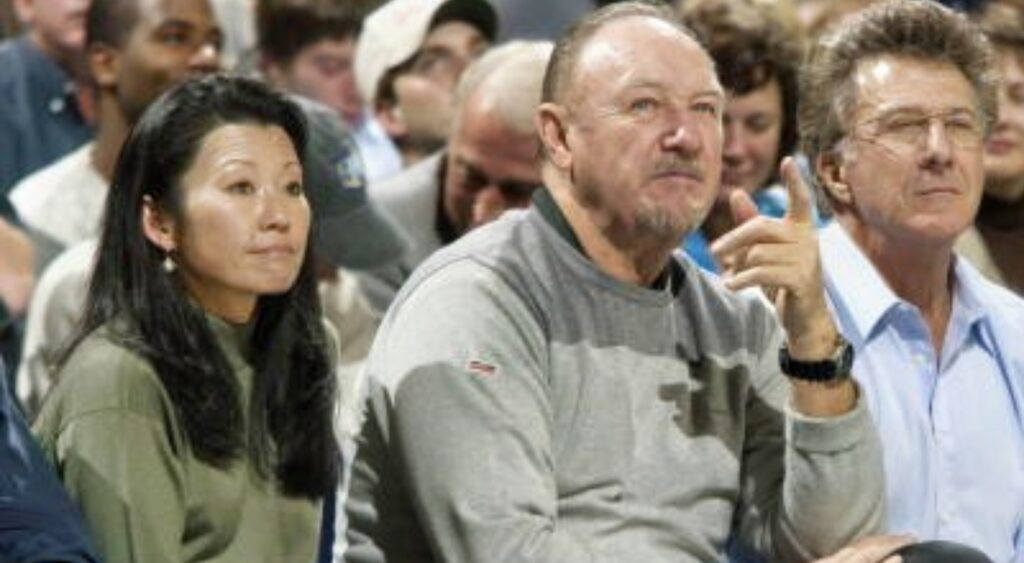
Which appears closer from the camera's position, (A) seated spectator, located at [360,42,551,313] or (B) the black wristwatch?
(B) the black wristwatch

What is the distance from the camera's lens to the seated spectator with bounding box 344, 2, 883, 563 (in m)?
3.04

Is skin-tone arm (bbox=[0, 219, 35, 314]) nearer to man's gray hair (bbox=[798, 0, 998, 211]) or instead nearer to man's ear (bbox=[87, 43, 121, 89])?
man's gray hair (bbox=[798, 0, 998, 211])

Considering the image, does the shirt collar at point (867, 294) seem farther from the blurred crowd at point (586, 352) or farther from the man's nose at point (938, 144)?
the man's nose at point (938, 144)

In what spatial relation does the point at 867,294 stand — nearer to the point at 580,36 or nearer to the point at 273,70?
the point at 580,36

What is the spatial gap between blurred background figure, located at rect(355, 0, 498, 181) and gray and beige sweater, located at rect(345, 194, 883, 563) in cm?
222

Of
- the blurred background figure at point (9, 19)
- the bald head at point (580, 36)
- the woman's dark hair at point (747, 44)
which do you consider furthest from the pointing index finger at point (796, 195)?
the blurred background figure at point (9, 19)

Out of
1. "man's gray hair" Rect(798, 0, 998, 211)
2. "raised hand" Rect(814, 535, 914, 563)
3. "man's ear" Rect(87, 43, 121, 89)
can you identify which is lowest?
"man's ear" Rect(87, 43, 121, 89)

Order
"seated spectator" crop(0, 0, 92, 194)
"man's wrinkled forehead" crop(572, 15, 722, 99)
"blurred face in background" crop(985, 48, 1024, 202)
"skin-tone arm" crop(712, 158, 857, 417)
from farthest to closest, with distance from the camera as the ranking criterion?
"seated spectator" crop(0, 0, 92, 194), "blurred face in background" crop(985, 48, 1024, 202), "man's wrinkled forehead" crop(572, 15, 722, 99), "skin-tone arm" crop(712, 158, 857, 417)

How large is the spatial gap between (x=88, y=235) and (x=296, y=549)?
1386mm

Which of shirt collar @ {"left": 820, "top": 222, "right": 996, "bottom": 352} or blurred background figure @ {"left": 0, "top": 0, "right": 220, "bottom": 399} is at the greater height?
shirt collar @ {"left": 820, "top": 222, "right": 996, "bottom": 352}

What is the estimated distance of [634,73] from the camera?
3186 mm

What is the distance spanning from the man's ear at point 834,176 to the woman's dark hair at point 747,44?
3.14 feet

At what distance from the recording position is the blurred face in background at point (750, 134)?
4.73 meters

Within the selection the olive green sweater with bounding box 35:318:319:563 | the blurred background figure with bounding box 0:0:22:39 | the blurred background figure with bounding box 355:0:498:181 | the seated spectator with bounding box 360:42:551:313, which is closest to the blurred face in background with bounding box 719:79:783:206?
the seated spectator with bounding box 360:42:551:313
